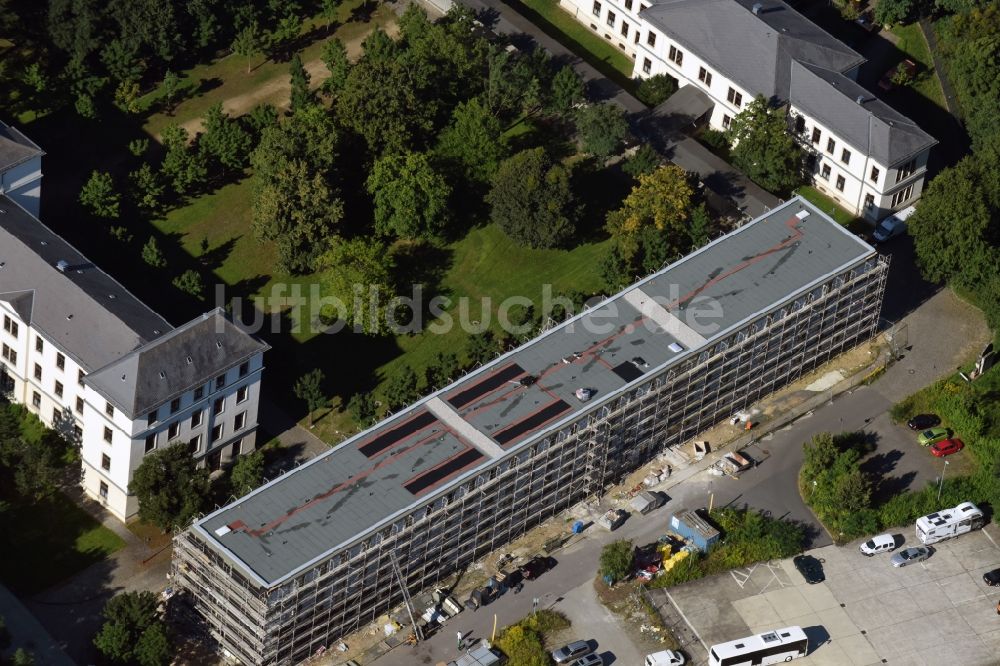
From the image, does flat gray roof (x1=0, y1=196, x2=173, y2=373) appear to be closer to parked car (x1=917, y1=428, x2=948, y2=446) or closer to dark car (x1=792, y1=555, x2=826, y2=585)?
dark car (x1=792, y1=555, x2=826, y2=585)

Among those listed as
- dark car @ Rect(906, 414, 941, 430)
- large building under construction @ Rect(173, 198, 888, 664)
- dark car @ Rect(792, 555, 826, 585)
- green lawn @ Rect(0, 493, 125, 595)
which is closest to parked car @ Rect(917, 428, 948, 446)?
dark car @ Rect(906, 414, 941, 430)

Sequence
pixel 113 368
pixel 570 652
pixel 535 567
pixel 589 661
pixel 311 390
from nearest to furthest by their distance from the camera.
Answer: pixel 589 661 < pixel 570 652 < pixel 113 368 < pixel 535 567 < pixel 311 390

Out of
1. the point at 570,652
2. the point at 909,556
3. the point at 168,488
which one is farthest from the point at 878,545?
the point at 168,488

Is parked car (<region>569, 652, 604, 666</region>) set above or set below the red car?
below

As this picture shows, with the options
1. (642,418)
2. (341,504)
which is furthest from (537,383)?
(341,504)

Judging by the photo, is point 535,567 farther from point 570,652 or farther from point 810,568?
point 810,568
